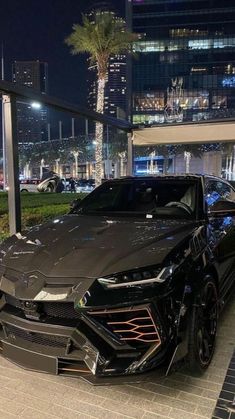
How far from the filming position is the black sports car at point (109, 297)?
2.63 meters

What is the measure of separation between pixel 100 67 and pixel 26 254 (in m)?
21.7

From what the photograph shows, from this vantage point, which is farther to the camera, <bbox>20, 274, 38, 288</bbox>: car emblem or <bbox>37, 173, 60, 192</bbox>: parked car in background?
<bbox>37, 173, 60, 192</bbox>: parked car in background

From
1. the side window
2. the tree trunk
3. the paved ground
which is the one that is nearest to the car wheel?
the paved ground

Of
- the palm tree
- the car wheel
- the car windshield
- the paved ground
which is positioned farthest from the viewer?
the palm tree

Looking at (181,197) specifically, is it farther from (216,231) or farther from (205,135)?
(205,135)

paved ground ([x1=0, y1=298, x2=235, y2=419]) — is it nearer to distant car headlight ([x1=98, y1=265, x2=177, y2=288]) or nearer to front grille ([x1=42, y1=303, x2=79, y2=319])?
front grille ([x1=42, y1=303, x2=79, y2=319])

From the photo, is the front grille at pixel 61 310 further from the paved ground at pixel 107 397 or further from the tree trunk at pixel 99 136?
the tree trunk at pixel 99 136

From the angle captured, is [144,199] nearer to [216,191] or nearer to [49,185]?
[216,191]

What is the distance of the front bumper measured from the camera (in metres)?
2.58

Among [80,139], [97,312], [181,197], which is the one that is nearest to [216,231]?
[181,197]

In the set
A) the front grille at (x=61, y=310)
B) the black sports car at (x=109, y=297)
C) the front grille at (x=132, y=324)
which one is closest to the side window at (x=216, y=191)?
the black sports car at (x=109, y=297)

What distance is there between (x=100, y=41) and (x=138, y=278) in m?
21.6

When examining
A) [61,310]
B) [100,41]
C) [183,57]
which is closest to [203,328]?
[61,310]

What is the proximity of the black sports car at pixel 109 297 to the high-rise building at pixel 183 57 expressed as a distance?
3500 inches
